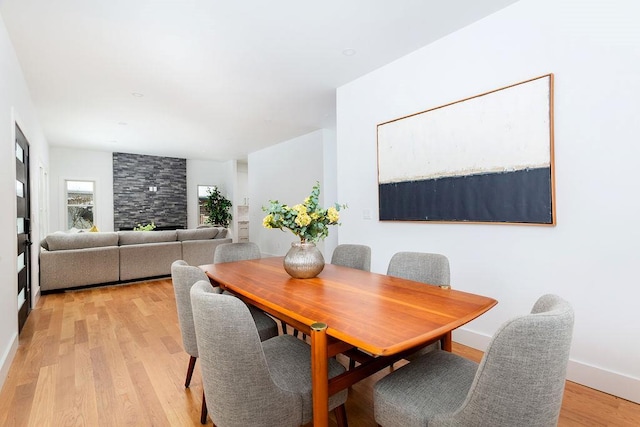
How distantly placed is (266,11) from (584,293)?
2.89m

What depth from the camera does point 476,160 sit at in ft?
7.97

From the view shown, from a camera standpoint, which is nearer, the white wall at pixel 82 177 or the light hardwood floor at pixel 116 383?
the light hardwood floor at pixel 116 383

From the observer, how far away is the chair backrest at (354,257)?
2.36 metres

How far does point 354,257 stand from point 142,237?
4002 millimetres

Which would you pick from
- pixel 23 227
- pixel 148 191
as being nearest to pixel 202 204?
pixel 148 191

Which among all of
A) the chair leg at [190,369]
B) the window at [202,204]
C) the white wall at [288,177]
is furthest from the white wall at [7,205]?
the window at [202,204]

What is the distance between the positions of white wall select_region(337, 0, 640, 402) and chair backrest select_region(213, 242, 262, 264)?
173 centimetres

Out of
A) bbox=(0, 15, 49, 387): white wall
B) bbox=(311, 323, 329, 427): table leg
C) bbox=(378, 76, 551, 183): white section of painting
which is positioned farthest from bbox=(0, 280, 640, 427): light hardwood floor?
bbox=(378, 76, 551, 183): white section of painting

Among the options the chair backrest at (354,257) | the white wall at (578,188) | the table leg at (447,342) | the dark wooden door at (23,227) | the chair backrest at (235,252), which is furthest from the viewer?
the dark wooden door at (23,227)

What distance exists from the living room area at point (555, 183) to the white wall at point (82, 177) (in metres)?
4.03

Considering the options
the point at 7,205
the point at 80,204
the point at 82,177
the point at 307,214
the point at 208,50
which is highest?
the point at 208,50

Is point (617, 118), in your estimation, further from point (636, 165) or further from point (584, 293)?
point (584, 293)

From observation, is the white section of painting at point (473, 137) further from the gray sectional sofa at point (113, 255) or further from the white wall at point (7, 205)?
the gray sectional sofa at point (113, 255)

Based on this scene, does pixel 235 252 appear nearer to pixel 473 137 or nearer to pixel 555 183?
pixel 473 137
